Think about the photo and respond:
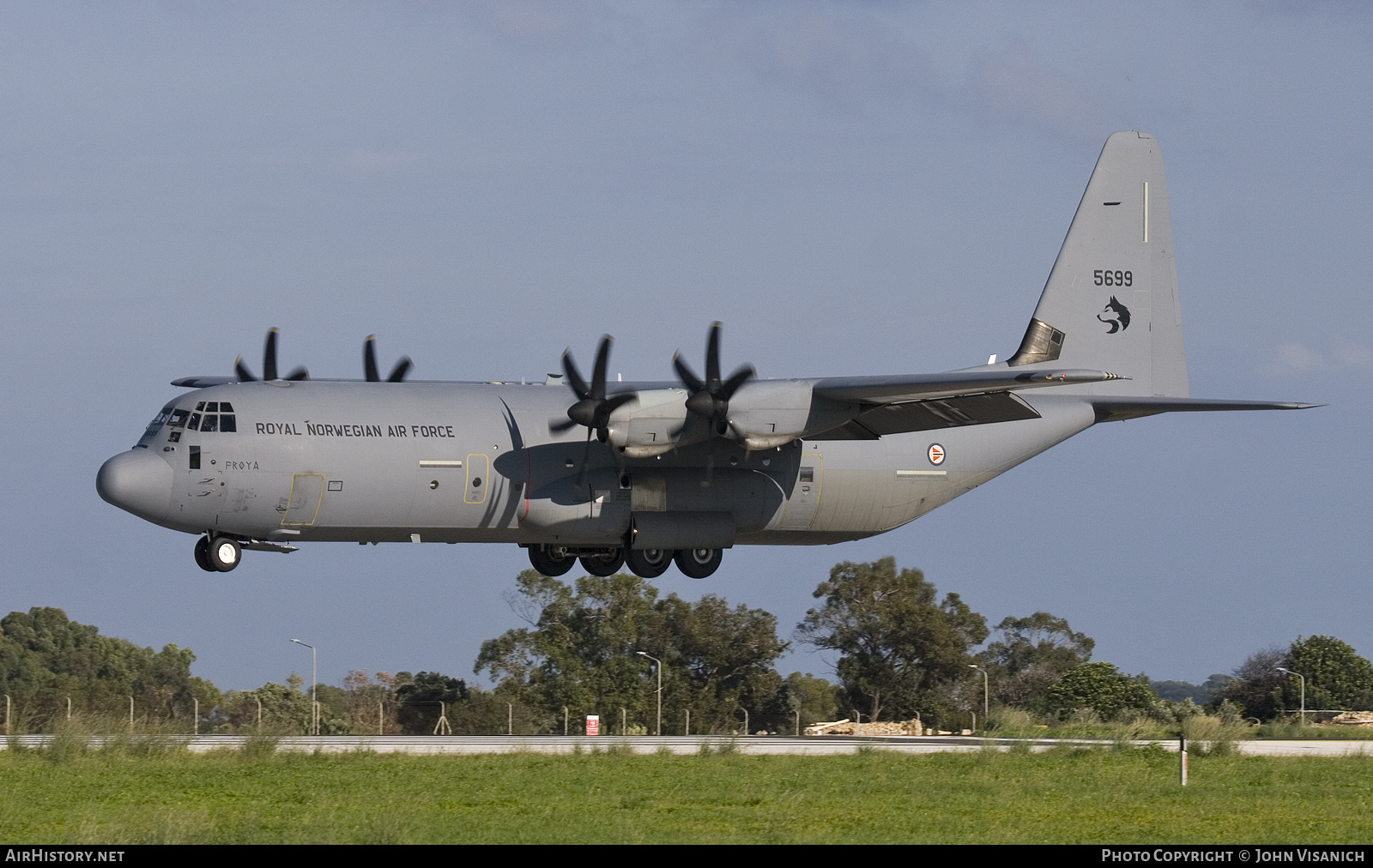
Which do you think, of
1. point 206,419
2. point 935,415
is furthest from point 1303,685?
point 206,419

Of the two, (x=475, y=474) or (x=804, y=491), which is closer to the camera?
(x=475, y=474)

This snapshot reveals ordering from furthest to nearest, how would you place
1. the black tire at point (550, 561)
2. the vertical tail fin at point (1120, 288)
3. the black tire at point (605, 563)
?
the vertical tail fin at point (1120, 288)
the black tire at point (550, 561)
the black tire at point (605, 563)

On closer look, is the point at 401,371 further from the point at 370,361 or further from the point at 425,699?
the point at 425,699

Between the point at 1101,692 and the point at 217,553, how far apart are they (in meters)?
20.2

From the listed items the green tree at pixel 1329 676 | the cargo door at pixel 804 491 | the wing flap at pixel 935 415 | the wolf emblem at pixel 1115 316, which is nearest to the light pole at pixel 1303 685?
the green tree at pixel 1329 676

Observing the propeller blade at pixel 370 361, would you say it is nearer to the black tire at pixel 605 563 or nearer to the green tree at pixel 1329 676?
the black tire at pixel 605 563

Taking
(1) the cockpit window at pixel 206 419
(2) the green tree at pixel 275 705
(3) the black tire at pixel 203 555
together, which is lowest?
(2) the green tree at pixel 275 705

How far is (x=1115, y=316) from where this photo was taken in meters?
33.9

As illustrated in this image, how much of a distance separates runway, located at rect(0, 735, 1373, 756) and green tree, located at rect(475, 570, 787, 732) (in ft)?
51.5

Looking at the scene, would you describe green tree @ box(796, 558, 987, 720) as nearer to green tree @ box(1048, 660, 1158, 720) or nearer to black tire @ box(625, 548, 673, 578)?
green tree @ box(1048, 660, 1158, 720)

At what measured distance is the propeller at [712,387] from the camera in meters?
26.8

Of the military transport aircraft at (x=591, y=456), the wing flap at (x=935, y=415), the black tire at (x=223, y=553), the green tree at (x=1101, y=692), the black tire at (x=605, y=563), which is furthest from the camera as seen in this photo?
the green tree at (x=1101, y=692)
